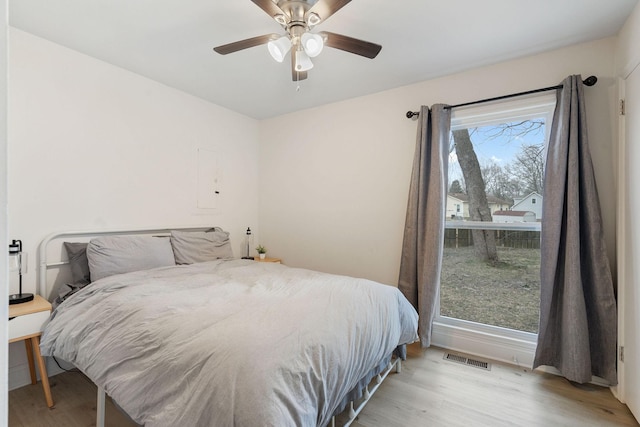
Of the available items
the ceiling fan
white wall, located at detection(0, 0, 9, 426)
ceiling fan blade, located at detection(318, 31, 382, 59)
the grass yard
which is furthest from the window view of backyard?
white wall, located at detection(0, 0, 9, 426)

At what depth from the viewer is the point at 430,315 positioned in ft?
8.43

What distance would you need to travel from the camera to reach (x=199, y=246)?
2902 millimetres

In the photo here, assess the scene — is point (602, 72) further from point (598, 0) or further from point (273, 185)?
point (273, 185)

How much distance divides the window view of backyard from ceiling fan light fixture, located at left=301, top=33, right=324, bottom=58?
1753 mm

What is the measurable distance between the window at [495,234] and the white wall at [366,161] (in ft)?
0.90

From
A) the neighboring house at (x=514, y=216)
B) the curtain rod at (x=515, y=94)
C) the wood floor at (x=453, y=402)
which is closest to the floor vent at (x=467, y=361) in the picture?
the wood floor at (x=453, y=402)

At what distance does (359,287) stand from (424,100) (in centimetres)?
201

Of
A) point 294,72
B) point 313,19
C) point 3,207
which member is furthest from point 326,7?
point 3,207

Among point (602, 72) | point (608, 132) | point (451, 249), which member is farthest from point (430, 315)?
point (602, 72)

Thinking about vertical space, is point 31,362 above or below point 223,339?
below

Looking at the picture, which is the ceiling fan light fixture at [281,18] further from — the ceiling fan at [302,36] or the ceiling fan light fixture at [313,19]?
the ceiling fan light fixture at [313,19]

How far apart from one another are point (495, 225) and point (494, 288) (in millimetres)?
578

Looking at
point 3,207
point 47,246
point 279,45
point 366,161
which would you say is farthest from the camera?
point 366,161

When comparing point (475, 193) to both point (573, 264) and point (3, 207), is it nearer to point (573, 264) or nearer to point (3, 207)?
point (573, 264)
